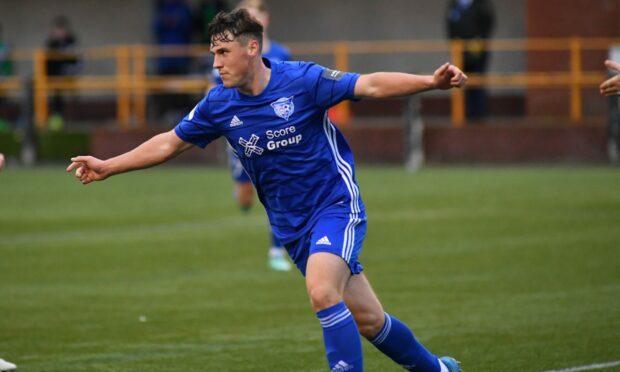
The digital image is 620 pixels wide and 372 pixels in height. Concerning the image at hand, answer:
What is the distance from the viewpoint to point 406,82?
709 cm

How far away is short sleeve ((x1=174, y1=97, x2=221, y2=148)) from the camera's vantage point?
7.59 m

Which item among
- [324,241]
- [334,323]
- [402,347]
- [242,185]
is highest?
[324,241]

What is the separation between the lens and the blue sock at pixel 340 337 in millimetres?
6926

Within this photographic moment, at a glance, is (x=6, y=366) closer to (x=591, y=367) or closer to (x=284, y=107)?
(x=284, y=107)

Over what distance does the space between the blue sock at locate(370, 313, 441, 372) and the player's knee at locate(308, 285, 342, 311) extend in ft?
1.52

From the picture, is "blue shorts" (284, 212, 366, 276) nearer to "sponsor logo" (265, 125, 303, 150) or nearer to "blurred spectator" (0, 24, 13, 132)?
"sponsor logo" (265, 125, 303, 150)

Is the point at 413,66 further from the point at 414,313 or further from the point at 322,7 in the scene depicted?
the point at 414,313

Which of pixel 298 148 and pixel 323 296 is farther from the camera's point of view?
pixel 298 148

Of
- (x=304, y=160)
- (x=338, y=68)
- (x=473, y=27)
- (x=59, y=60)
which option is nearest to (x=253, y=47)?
(x=304, y=160)

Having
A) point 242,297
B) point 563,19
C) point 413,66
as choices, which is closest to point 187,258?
point 242,297

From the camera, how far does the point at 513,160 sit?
24.6m

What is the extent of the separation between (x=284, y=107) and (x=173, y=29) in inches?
848

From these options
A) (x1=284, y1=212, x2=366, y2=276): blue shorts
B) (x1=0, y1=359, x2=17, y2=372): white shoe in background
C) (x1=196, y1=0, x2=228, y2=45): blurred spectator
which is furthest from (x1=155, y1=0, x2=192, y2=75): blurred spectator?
(x1=284, y1=212, x2=366, y2=276): blue shorts

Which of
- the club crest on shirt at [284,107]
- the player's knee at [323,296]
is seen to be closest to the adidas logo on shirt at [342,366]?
the player's knee at [323,296]
